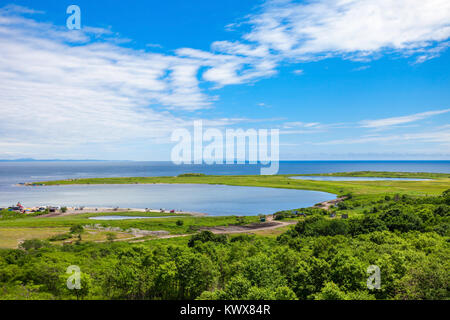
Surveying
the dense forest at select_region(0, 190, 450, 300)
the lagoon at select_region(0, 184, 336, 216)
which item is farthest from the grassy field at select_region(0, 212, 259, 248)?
the dense forest at select_region(0, 190, 450, 300)

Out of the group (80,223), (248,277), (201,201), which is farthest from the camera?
(201,201)

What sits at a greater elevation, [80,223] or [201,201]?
[80,223]

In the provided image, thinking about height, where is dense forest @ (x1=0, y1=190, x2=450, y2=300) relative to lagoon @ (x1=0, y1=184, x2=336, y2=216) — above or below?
above

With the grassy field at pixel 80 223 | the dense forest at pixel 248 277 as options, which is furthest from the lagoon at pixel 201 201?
the dense forest at pixel 248 277

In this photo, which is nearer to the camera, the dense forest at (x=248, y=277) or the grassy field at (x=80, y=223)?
the dense forest at (x=248, y=277)

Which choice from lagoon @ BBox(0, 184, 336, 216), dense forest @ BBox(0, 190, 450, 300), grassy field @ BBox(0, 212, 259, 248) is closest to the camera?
dense forest @ BBox(0, 190, 450, 300)

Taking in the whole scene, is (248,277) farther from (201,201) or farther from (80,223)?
(201,201)

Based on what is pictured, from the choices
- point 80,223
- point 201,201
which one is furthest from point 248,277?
point 201,201

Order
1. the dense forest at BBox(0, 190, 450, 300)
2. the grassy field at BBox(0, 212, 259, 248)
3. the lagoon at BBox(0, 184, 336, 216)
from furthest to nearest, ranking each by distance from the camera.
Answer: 1. the lagoon at BBox(0, 184, 336, 216)
2. the grassy field at BBox(0, 212, 259, 248)
3. the dense forest at BBox(0, 190, 450, 300)

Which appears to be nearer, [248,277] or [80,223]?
[248,277]

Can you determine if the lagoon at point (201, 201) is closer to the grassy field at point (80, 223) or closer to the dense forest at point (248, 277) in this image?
the grassy field at point (80, 223)

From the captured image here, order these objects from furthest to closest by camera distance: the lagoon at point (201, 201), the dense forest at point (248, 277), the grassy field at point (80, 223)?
1. the lagoon at point (201, 201)
2. the grassy field at point (80, 223)
3. the dense forest at point (248, 277)

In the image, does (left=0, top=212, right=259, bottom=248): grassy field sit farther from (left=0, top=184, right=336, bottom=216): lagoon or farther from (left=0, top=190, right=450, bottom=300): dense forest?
(left=0, top=190, right=450, bottom=300): dense forest
